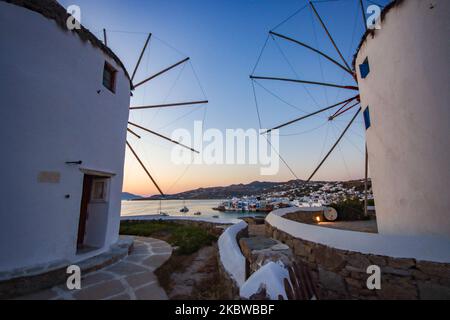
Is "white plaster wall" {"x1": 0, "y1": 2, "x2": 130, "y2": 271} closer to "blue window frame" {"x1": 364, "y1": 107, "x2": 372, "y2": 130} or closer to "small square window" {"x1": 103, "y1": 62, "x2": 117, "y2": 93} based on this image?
"small square window" {"x1": 103, "y1": 62, "x2": 117, "y2": 93}

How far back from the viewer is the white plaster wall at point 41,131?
4.00 m

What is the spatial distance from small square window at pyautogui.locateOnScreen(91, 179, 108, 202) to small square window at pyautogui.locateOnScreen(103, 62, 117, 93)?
311 centimetres

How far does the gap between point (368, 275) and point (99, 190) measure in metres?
7.53

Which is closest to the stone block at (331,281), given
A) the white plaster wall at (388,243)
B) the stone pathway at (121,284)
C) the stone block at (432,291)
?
the white plaster wall at (388,243)

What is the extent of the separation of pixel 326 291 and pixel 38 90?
7969 mm

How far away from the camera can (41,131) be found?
174 inches

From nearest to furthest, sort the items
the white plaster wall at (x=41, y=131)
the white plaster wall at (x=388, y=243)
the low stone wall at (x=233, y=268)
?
the white plaster wall at (x=388, y=243), the low stone wall at (x=233, y=268), the white plaster wall at (x=41, y=131)

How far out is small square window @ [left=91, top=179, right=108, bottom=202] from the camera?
627cm

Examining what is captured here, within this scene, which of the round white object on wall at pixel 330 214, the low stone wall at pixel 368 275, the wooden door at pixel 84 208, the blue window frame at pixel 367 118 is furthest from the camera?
the round white object on wall at pixel 330 214

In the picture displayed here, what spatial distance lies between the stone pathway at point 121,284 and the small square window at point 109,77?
18.1 ft

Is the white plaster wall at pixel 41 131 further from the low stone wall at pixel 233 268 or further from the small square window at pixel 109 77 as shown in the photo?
the low stone wall at pixel 233 268

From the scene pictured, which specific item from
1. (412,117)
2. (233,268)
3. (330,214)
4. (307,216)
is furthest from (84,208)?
(330,214)
